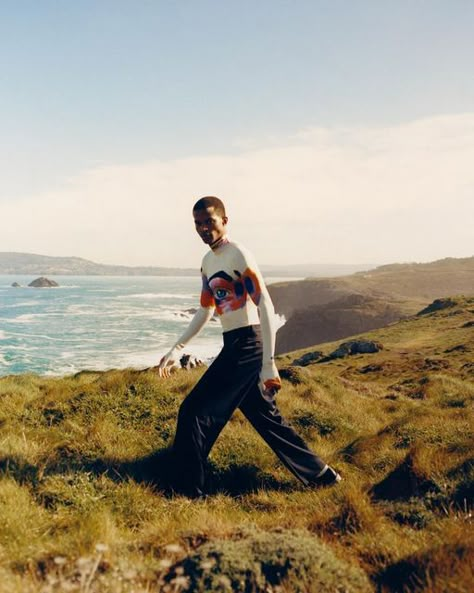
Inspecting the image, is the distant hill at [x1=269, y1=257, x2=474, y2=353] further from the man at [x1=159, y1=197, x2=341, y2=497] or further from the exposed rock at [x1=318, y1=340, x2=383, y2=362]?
the man at [x1=159, y1=197, x2=341, y2=497]

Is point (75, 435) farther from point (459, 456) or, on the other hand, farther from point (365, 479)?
point (459, 456)

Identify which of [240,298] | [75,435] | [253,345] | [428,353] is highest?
[240,298]

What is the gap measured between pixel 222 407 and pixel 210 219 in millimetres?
1727

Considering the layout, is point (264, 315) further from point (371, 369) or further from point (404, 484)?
point (371, 369)

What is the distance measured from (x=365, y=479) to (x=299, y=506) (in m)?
1.12

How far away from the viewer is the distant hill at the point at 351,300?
7731 cm

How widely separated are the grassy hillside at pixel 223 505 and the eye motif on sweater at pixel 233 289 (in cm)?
178

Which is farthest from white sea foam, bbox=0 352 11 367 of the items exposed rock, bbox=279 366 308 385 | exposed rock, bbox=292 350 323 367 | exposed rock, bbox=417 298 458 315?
exposed rock, bbox=417 298 458 315

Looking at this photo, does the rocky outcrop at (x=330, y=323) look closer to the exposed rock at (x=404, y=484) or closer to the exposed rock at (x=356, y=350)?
the exposed rock at (x=356, y=350)

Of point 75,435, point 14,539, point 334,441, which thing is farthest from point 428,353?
point 14,539

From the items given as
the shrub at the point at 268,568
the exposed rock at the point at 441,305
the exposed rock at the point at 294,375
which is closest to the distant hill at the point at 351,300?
the exposed rock at the point at 441,305

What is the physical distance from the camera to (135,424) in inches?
250

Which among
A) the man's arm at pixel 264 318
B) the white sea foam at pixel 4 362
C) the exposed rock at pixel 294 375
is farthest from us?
the white sea foam at pixel 4 362

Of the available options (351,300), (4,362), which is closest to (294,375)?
(4,362)
